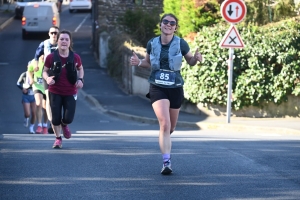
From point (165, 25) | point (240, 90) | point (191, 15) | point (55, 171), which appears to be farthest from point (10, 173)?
point (191, 15)

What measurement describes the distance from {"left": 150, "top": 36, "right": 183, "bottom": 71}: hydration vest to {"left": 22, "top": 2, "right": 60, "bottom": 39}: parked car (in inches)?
1315

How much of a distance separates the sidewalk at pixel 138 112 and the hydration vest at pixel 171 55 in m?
9.25

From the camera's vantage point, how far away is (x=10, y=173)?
8.77m

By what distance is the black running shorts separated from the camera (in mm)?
8836

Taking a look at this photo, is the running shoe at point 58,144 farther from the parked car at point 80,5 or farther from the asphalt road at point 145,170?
the parked car at point 80,5

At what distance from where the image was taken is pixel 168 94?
8.88 meters

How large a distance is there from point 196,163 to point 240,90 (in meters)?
11.6

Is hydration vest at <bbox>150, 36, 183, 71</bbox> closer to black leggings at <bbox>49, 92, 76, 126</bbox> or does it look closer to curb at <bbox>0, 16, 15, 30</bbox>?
black leggings at <bbox>49, 92, 76, 126</bbox>

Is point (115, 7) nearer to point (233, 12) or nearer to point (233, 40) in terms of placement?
point (233, 12)

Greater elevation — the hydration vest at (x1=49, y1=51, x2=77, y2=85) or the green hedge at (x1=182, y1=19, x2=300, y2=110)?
the hydration vest at (x1=49, y1=51, x2=77, y2=85)

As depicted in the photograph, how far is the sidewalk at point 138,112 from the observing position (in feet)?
61.6

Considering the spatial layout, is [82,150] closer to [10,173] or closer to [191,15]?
[10,173]

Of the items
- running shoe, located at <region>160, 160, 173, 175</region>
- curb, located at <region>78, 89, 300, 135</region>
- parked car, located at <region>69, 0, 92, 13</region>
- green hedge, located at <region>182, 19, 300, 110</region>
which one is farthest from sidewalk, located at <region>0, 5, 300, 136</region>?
parked car, located at <region>69, 0, 92, 13</region>

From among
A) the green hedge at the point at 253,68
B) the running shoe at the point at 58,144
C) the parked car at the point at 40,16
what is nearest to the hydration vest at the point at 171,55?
Result: the running shoe at the point at 58,144
